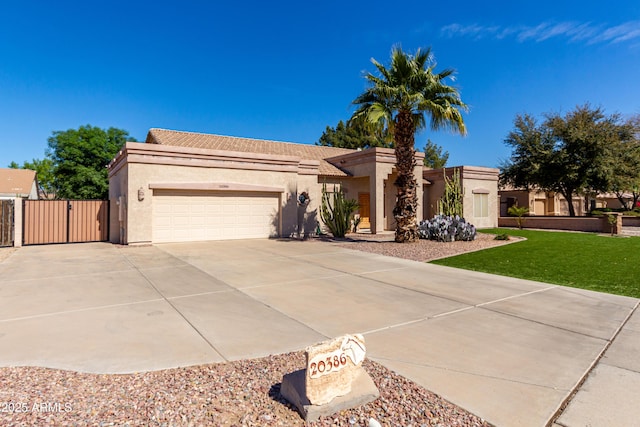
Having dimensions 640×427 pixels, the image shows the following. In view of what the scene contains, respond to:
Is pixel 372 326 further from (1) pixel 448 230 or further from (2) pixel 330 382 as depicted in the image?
(1) pixel 448 230

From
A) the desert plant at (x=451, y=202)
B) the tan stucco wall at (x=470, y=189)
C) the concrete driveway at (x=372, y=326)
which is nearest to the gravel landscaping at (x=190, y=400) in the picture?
the concrete driveway at (x=372, y=326)

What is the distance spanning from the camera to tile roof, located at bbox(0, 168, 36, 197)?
3203cm

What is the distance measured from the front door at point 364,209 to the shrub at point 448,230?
7.52m

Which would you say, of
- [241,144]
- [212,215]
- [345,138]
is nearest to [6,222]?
[212,215]

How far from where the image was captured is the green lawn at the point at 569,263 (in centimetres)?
829

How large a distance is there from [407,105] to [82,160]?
1301 inches

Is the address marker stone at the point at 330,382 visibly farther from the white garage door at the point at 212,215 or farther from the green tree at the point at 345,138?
the green tree at the point at 345,138

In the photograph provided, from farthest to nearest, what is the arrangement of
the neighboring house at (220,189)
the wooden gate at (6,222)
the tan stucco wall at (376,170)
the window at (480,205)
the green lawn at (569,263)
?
the window at (480,205) < the tan stucco wall at (376,170) < the wooden gate at (6,222) < the neighboring house at (220,189) < the green lawn at (569,263)

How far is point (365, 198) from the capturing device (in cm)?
2348

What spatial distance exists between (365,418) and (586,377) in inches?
98.1

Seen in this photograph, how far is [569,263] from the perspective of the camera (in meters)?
10.6

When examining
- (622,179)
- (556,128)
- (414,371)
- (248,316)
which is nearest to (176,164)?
(248,316)

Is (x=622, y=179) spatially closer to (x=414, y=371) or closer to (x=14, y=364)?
(x=414, y=371)

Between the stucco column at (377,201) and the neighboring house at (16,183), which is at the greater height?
the neighboring house at (16,183)
